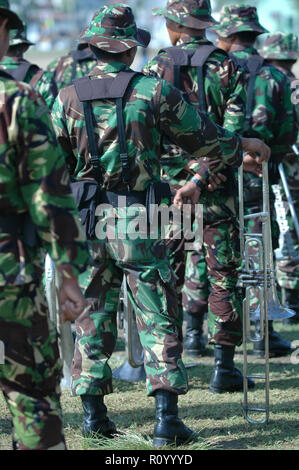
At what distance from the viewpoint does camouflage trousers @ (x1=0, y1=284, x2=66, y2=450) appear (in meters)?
3.36

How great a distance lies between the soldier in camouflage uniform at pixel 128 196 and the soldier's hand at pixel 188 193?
19.1 inches

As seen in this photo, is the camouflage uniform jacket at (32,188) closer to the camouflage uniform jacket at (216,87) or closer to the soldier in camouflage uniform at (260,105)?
the camouflage uniform jacket at (216,87)

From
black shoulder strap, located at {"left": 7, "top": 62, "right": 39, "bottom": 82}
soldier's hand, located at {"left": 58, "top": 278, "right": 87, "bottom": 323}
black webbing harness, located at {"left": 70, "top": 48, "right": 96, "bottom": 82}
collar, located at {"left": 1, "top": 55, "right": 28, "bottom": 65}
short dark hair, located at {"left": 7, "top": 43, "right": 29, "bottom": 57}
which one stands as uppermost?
short dark hair, located at {"left": 7, "top": 43, "right": 29, "bottom": 57}

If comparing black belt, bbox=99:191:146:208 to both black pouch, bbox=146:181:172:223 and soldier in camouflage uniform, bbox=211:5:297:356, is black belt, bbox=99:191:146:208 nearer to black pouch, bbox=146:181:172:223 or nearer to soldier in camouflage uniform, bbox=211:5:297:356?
black pouch, bbox=146:181:172:223

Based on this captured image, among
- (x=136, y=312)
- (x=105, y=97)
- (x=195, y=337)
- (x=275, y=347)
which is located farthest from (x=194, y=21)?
(x=275, y=347)

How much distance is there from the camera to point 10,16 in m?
3.40

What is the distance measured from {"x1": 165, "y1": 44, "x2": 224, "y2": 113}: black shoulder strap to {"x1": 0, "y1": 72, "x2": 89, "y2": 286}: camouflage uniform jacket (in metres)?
2.46

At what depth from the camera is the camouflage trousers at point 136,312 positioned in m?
4.53

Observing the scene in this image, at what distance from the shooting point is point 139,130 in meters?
4.45

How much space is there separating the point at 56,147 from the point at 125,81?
1.23m

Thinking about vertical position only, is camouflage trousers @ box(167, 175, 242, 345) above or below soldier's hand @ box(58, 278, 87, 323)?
below

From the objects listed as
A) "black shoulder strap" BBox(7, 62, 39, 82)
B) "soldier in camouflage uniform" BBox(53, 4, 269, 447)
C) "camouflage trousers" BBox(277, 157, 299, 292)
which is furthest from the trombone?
"camouflage trousers" BBox(277, 157, 299, 292)

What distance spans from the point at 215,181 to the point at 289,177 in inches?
114
